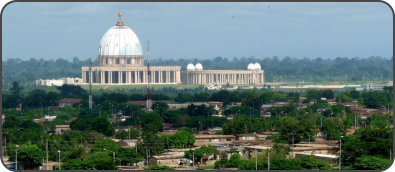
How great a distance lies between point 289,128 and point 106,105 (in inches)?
640

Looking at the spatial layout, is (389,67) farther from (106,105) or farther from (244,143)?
(244,143)

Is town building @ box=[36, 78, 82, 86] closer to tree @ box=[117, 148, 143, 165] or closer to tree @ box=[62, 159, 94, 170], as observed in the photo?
tree @ box=[117, 148, 143, 165]

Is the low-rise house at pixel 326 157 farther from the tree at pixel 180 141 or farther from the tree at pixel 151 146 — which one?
the tree at pixel 180 141

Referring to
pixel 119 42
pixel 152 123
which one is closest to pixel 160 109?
pixel 152 123

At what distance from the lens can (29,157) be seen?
18.2 metres

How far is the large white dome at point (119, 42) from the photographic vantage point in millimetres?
80794

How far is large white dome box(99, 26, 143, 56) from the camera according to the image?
80794mm

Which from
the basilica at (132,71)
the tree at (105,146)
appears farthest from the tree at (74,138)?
the basilica at (132,71)

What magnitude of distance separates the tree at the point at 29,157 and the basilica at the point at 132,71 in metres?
54.8

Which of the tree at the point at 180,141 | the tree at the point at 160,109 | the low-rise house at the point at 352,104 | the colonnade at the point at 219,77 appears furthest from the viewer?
the colonnade at the point at 219,77

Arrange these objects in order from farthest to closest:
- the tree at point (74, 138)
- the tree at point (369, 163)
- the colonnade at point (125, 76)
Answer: the colonnade at point (125, 76) < the tree at point (74, 138) < the tree at point (369, 163)

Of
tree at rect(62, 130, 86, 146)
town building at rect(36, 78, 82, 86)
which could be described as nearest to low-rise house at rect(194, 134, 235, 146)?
tree at rect(62, 130, 86, 146)

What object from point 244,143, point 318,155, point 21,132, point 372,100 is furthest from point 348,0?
point 372,100

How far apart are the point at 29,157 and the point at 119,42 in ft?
206
